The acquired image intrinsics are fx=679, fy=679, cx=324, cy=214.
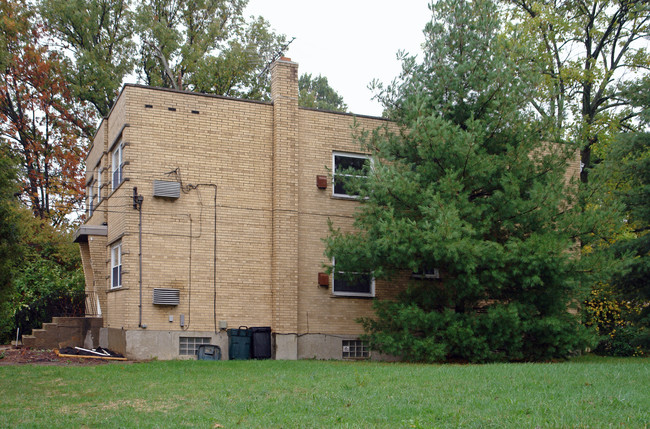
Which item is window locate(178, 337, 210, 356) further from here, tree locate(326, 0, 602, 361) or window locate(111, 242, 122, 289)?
tree locate(326, 0, 602, 361)

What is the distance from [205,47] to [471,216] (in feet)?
80.9

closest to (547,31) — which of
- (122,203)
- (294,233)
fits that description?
(294,233)

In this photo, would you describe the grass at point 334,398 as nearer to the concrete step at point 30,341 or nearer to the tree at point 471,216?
the tree at point 471,216

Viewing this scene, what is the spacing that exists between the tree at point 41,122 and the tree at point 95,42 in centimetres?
93

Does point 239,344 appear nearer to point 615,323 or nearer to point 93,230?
point 93,230

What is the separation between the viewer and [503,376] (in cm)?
1154

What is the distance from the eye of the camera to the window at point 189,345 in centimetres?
1798

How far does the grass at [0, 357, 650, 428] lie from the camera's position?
8.37 metres

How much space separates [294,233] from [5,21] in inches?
791

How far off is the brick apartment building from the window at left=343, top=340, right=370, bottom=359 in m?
0.04

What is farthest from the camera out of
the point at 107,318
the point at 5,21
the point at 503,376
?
the point at 5,21

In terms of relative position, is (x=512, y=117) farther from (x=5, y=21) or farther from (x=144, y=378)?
(x=5, y=21)

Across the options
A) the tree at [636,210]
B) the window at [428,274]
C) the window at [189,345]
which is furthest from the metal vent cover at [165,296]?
the tree at [636,210]

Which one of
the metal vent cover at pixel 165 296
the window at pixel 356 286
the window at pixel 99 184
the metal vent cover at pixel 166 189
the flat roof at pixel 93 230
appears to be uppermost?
the window at pixel 99 184
